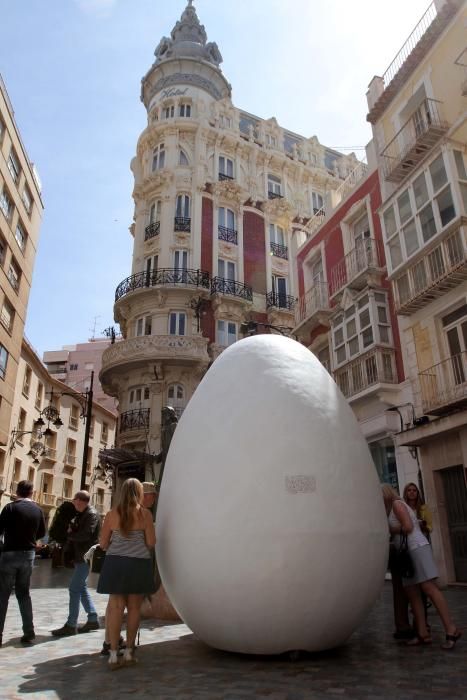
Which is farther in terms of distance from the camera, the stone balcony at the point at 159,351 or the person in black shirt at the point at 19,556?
the stone balcony at the point at 159,351

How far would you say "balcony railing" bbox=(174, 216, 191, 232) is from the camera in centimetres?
2953

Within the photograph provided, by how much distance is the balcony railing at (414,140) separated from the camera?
14.4 meters

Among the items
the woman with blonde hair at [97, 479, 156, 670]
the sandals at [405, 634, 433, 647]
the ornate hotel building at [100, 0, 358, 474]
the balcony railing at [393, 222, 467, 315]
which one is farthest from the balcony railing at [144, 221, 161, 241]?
the sandals at [405, 634, 433, 647]

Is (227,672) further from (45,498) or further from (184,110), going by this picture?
(45,498)

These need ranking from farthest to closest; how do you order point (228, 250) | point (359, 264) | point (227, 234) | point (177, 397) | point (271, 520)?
point (227, 234) → point (228, 250) → point (177, 397) → point (359, 264) → point (271, 520)

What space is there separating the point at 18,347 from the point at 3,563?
74.3 ft

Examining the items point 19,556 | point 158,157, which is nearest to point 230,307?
point 158,157

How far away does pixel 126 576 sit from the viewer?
478cm

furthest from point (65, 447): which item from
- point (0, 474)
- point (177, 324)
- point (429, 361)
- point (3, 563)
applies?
point (3, 563)

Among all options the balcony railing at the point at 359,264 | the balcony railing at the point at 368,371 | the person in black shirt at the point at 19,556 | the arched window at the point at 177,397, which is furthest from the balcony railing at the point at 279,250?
the person in black shirt at the point at 19,556

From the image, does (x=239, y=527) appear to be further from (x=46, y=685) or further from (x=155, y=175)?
(x=155, y=175)

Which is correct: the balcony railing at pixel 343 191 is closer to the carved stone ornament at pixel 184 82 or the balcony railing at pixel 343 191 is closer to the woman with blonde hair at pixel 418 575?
the woman with blonde hair at pixel 418 575

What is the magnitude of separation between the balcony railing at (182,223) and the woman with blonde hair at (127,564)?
25.9 metres

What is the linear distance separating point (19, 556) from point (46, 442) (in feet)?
112
